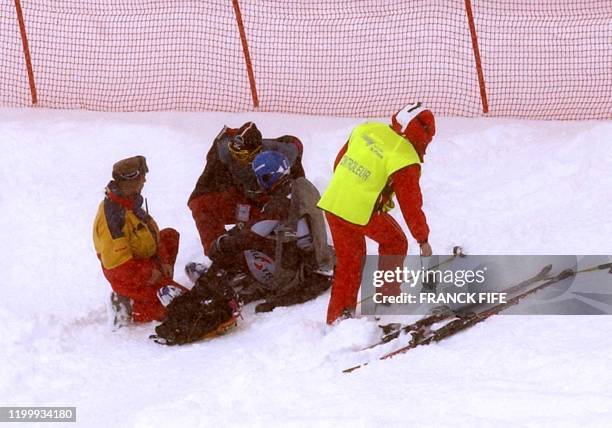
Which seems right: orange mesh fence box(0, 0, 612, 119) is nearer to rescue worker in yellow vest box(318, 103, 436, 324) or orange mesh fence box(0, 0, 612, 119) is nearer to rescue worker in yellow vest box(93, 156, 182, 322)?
rescue worker in yellow vest box(93, 156, 182, 322)

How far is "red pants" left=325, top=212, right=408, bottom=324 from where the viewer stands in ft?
22.2

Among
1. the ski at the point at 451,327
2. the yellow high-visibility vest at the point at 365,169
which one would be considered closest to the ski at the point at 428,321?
the ski at the point at 451,327

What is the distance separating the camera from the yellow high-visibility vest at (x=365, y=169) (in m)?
6.48

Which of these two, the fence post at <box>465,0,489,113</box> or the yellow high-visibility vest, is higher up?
the fence post at <box>465,0,489,113</box>

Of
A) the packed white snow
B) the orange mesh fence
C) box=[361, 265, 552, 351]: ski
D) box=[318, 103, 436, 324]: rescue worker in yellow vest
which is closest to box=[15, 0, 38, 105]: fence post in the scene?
the orange mesh fence

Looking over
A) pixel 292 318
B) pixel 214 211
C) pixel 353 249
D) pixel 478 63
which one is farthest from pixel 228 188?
pixel 478 63

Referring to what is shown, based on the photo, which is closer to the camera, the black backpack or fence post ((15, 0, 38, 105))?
the black backpack

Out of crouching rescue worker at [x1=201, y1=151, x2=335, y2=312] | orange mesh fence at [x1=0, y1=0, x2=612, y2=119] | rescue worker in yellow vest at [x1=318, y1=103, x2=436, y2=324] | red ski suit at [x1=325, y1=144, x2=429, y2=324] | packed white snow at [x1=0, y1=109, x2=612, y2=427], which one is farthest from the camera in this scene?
orange mesh fence at [x1=0, y1=0, x2=612, y2=119]

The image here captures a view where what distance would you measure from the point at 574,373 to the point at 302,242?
276cm

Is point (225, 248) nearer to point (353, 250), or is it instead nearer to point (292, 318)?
point (292, 318)

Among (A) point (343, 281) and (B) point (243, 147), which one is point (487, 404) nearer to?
(A) point (343, 281)

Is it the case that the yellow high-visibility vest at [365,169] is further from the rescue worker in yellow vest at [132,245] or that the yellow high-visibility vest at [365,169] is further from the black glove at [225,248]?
the rescue worker in yellow vest at [132,245]

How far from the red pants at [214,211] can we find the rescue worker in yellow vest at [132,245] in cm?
53

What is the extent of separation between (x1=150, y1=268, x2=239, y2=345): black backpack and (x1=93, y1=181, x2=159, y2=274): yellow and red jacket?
0.45m
